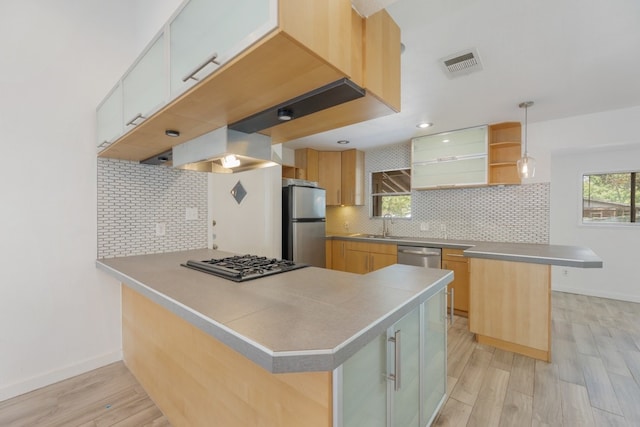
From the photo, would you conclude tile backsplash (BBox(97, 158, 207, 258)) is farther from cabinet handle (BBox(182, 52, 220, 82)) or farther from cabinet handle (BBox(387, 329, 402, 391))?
cabinet handle (BBox(387, 329, 402, 391))

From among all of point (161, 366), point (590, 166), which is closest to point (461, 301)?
point (590, 166)

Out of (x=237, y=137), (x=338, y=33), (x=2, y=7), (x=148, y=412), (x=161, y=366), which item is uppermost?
(x=2, y=7)

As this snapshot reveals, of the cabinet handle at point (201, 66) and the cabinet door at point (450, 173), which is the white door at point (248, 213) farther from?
the cabinet door at point (450, 173)

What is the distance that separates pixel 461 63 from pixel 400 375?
211 centimetres

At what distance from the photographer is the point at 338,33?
35.3 inches

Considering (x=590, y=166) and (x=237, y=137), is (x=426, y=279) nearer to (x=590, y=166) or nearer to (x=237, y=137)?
(x=237, y=137)

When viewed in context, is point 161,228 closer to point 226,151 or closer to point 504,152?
point 226,151

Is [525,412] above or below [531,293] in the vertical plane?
below

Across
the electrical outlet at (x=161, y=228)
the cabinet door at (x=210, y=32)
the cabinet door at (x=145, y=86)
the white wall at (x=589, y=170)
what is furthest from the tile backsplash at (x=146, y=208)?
the white wall at (x=589, y=170)

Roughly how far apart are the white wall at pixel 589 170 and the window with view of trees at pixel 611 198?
0.38ft

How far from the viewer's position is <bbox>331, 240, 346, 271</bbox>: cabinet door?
437cm

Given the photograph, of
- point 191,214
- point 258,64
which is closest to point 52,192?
point 191,214

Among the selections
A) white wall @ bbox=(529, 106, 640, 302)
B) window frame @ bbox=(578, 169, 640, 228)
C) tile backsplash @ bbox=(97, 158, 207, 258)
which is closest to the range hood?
tile backsplash @ bbox=(97, 158, 207, 258)

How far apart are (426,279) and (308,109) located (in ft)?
3.33
